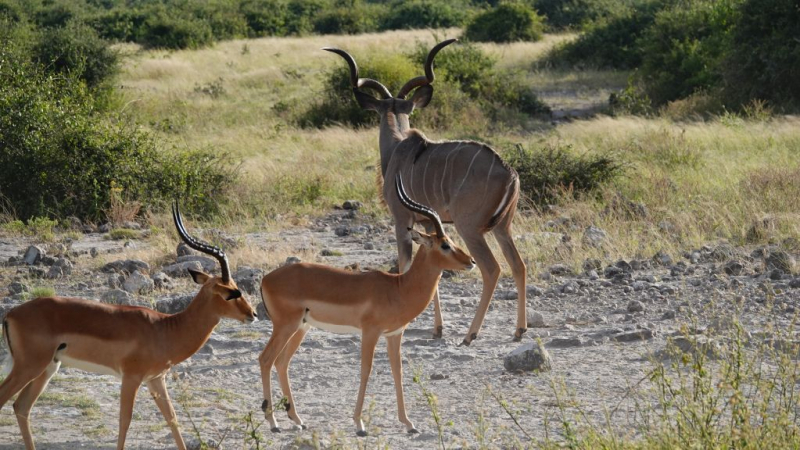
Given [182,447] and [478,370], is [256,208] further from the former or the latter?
[182,447]

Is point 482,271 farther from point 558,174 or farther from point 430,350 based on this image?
point 558,174

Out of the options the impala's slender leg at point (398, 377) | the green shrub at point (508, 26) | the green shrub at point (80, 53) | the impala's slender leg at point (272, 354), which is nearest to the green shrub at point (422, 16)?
the green shrub at point (508, 26)

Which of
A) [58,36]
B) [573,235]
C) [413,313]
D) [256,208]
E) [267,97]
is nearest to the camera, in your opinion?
[413,313]

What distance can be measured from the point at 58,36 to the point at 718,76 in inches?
499

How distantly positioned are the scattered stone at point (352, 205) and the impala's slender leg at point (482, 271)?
4.78 meters

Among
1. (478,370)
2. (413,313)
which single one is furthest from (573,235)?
(413,313)

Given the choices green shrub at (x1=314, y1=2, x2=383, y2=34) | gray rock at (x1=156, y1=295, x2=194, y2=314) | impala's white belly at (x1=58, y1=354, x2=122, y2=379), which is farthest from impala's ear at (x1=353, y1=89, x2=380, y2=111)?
green shrub at (x1=314, y1=2, x2=383, y2=34)

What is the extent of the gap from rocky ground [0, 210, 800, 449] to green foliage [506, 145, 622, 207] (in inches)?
94.3

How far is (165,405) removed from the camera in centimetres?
545

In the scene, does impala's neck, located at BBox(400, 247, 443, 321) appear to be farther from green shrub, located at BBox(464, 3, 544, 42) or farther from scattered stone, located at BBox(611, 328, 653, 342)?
green shrub, located at BBox(464, 3, 544, 42)

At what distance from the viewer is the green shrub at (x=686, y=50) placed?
72.3ft

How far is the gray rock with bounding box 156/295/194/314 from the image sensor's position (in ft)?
27.0

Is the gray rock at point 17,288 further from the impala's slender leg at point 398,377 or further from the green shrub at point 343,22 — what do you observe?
→ the green shrub at point 343,22

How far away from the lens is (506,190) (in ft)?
26.5
